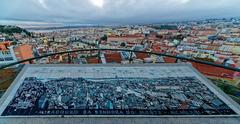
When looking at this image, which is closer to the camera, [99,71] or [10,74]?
[99,71]

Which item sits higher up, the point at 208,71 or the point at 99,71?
the point at 99,71

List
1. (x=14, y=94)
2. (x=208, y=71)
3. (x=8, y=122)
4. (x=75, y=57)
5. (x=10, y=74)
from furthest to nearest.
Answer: (x=75, y=57)
(x=208, y=71)
(x=10, y=74)
(x=14, y=94)
(x=8, y=122)

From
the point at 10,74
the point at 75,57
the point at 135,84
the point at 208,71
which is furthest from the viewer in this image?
the point at 75,57

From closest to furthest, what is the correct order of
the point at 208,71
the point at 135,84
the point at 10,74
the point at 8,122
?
the point at 8,122, the point at 135,84, the point at 10,74, the point at 208,71

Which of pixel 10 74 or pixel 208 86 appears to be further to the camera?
pixel 10 74

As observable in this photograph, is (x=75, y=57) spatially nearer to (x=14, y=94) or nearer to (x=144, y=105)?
(x=14, y=94)

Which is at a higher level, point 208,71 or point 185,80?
point 185,80

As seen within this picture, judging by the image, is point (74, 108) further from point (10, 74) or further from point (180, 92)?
point (10, 74)

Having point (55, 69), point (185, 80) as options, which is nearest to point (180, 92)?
point (185, 80)

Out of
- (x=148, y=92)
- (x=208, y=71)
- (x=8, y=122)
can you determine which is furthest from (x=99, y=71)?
(x=208, y=71)
